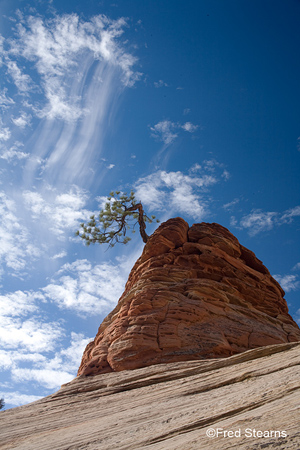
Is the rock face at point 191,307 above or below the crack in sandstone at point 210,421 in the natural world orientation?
above

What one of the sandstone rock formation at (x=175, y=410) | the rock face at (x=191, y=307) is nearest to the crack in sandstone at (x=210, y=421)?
the sandstone rock formation at (x=175, y=410)

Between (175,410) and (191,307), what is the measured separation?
33.2 ft

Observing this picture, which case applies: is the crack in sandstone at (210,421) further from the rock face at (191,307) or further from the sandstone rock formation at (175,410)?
the rock face at (191,307)

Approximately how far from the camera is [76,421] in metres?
12.3

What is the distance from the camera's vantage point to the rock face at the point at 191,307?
18312 mm

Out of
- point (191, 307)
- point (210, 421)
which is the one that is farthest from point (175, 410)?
point (191, 307)

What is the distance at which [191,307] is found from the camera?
2023 cm

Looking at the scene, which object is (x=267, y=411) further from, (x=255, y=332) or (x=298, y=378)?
(x=255, y=332)

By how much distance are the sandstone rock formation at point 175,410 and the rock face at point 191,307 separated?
6.07 feet

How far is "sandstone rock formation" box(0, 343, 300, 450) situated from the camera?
7.34 m

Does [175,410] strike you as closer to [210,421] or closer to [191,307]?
[210,421]

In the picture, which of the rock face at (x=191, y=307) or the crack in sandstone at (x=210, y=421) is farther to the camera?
the rock face at (x=191, y=307)

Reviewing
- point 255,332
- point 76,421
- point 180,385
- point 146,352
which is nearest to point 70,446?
point 76,421

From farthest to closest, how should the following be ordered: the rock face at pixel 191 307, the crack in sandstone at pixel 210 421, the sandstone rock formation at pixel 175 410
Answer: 1. the rock face at pixel 191 307
2. the crack in sandstone at pixel 210 421
3. the sandstone rock formation at pixel 175 410
